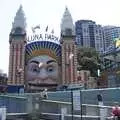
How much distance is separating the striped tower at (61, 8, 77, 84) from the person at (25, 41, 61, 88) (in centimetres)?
121

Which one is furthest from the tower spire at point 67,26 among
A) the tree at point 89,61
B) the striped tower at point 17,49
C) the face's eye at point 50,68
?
the tree at point 89,61

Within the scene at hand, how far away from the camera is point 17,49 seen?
47219mm

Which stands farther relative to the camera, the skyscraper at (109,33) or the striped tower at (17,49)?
the skyscraper at (109,33)

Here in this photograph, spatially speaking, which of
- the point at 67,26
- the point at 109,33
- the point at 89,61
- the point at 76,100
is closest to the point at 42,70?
the point at 67,26

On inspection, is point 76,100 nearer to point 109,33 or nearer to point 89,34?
point 89,34

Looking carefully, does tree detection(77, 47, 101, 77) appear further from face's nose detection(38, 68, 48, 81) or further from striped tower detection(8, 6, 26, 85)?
striped tower detection(8, 6, 26, 85)

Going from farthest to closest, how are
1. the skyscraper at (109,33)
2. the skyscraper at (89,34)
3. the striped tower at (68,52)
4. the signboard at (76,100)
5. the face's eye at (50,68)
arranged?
the skyscraper at (109,33) → the skyscraper at (89,34) → the face's eye at (50,68) → the striped tower at (68,52) → the signboard at (76,100)

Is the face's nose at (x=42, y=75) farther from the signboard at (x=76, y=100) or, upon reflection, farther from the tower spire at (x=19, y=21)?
the signboard at (x=76, y=100)

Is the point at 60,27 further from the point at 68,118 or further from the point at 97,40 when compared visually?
the point at 97,40

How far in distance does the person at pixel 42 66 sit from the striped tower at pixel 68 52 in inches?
47.6

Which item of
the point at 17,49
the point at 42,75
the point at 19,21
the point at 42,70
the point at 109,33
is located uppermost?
the point at 109,33

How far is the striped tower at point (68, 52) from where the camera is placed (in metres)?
47.1

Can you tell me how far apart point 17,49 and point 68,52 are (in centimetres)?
835

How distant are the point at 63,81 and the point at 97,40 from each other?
5829 centimetres
